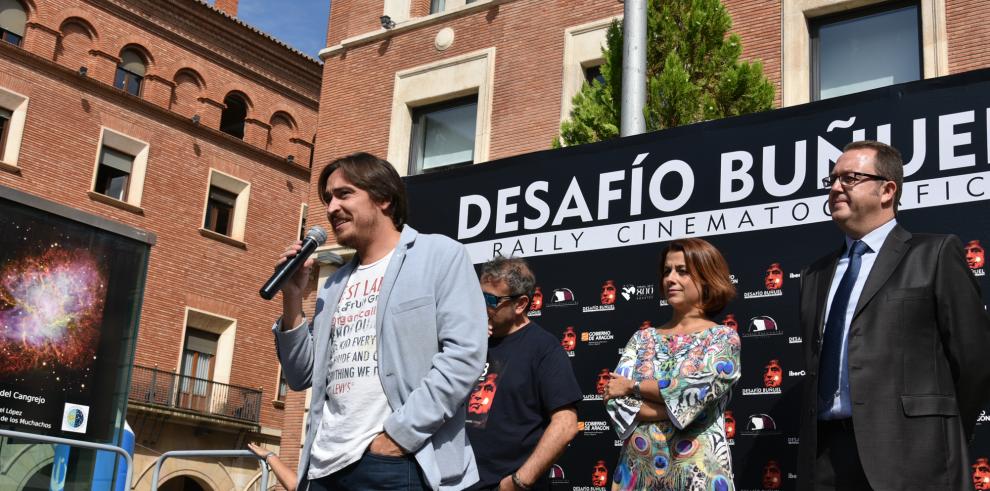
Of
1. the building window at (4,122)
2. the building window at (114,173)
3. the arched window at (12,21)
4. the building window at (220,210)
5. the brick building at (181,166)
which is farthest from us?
the building window at (220,210)

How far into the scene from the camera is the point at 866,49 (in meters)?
13.1

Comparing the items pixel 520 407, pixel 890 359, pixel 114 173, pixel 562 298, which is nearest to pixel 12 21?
pixel 114 173

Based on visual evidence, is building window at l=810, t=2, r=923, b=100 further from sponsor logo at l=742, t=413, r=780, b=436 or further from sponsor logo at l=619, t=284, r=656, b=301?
sponsor logo at l=742, t=413, r=780, b=436

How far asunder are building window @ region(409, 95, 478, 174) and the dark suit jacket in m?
12.6

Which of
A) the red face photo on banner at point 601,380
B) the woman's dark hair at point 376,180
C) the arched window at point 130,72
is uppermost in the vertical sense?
the arched window at point 130,72

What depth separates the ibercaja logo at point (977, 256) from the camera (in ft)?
15.7

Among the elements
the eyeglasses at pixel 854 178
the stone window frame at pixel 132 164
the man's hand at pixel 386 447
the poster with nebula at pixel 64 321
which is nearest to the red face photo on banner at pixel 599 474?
the eyeglasses at pixel 854 178

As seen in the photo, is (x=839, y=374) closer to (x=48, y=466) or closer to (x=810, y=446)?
(x=810, y=446)

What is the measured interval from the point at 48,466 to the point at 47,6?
19788 millimetres

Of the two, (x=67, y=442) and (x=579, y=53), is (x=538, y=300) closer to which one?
(x=67, y=442)

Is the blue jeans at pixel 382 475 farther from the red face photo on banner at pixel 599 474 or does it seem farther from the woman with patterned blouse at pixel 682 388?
the red face photo on banner at pixel 599 474

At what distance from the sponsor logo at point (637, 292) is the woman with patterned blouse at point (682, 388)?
1116 millimetres

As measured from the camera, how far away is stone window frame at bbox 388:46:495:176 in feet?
53.1

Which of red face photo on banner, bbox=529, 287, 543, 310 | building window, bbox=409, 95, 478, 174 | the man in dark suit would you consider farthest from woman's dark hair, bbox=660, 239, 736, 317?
building window, bbox=409, 95, 478, 174
